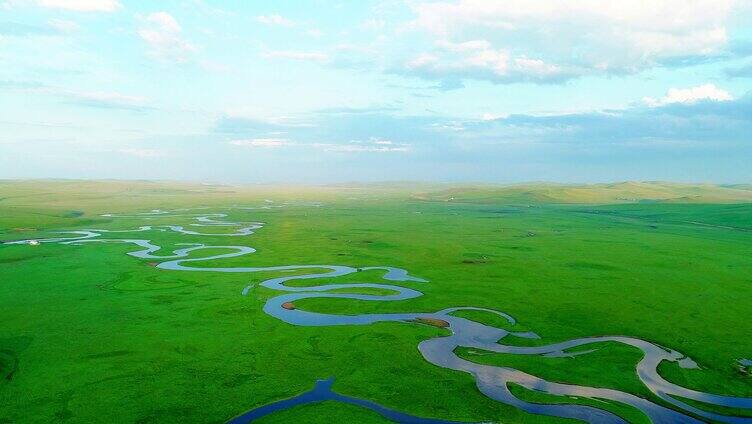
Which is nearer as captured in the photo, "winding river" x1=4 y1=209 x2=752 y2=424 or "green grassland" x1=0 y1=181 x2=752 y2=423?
"winding river" x1=4 y1=209 x2=752 y2=424

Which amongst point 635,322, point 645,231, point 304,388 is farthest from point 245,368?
point 645,231

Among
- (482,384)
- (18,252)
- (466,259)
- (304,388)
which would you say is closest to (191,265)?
(18,252)

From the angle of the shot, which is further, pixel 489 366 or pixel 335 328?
pixel 335 328

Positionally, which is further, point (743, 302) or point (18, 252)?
point (18, 252)

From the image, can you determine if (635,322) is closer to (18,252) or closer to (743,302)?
(743,302)

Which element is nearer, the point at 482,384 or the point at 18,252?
the point at 482,384

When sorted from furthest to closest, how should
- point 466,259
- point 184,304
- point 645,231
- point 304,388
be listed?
point 645,231, point 466,259, point 184,304, point 304,388

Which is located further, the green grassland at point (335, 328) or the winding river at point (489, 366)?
the green grassland at point (335, 328)

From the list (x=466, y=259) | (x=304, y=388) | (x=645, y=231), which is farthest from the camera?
(x=645, y=231)

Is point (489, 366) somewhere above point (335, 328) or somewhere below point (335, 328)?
below
